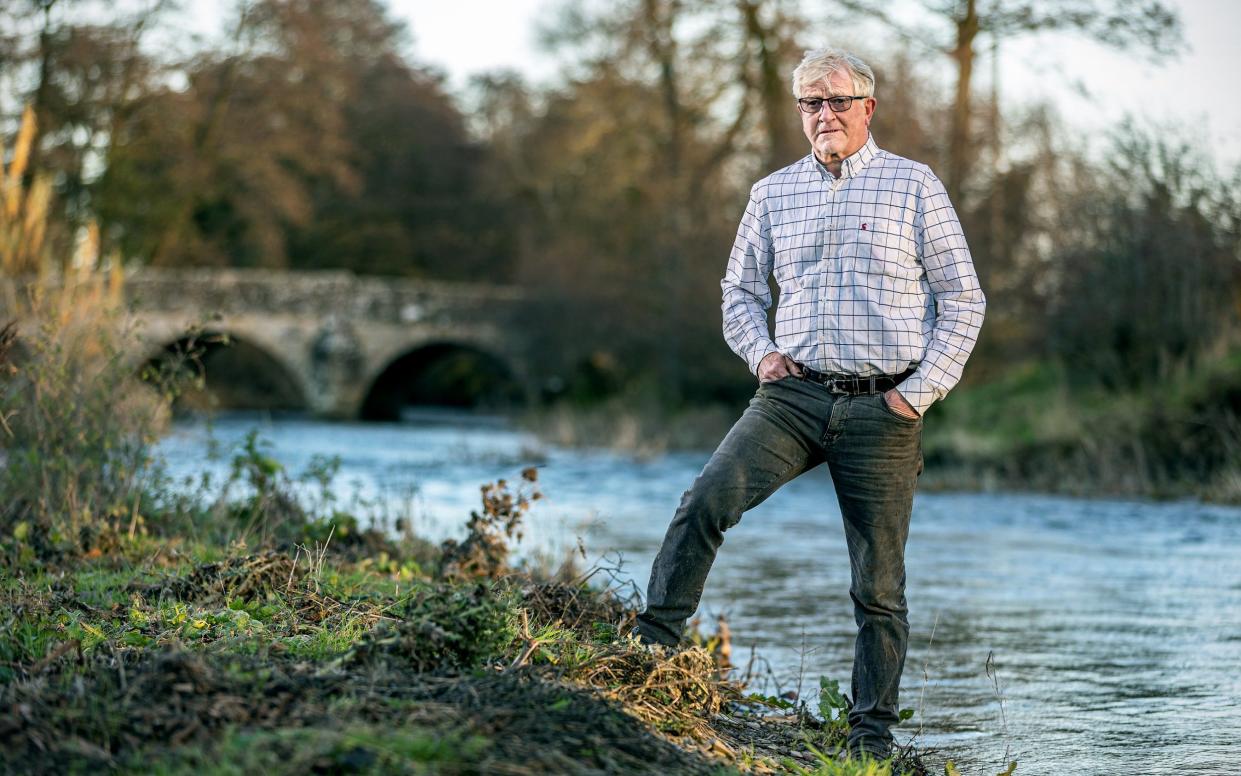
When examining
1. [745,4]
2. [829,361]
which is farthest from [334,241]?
[829,361]

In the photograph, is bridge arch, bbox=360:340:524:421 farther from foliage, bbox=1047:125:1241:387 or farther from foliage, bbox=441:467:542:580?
foliage, bbox=441:467:542:580

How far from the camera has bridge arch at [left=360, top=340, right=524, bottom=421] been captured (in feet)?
123

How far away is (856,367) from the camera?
4.25m

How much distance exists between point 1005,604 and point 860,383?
4763mm

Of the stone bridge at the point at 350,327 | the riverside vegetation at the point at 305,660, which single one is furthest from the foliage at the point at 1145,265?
the stone bridge at the point at 350,327

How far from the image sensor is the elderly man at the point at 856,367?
4.23 meters

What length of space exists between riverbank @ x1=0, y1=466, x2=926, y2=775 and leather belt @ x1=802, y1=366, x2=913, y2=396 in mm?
833

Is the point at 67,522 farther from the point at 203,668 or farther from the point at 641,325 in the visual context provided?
the point at 641,325

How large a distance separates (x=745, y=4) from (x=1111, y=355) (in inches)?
343

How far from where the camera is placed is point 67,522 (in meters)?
6.96

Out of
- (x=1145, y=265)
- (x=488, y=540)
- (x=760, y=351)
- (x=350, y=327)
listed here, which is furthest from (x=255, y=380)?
(x=760, y=351)

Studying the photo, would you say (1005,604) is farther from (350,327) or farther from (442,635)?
(350,327)

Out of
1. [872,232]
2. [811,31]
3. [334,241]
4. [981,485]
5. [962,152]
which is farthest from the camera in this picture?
[334,241]

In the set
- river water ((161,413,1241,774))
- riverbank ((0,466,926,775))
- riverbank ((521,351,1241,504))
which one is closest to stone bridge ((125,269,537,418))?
riverbank ((521,351,1241,504))
